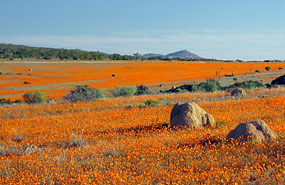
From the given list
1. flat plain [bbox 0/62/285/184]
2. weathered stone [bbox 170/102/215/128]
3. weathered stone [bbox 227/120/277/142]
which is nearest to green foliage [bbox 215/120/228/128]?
flat plain [bbox 0/62/285/184]

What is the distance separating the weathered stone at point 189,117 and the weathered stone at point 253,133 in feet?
9.14

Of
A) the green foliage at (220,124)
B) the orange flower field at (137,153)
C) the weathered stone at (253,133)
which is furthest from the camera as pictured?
the green foliage at (220,124)

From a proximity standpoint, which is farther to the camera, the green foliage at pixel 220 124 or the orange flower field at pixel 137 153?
the green foliage at pixel 220 124

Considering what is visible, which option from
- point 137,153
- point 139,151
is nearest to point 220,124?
point 139,151

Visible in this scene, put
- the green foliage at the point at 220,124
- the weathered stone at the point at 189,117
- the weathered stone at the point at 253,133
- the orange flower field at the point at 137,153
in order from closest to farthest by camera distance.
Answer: the orange flower field at the point at 137,153
the weathered stone at the point at 253,133
the weathered stone at the point at 189,117
the green foliage at the point at 220,124

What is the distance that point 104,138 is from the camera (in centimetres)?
1127

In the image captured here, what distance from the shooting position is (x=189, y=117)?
471 inches

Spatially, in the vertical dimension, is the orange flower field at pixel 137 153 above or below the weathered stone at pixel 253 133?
below

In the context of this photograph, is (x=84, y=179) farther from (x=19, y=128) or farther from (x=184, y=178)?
(x=19, y=128)

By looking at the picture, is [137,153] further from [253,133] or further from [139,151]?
[253,133]

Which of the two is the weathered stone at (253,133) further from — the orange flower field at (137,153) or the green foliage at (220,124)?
the green foliage at (220,124)

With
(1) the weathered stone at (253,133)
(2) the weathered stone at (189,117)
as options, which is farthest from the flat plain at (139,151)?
(2) the weathered stone at (189,117)

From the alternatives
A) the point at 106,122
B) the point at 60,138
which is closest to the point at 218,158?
the point at 60,138

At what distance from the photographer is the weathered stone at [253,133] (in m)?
8.69
